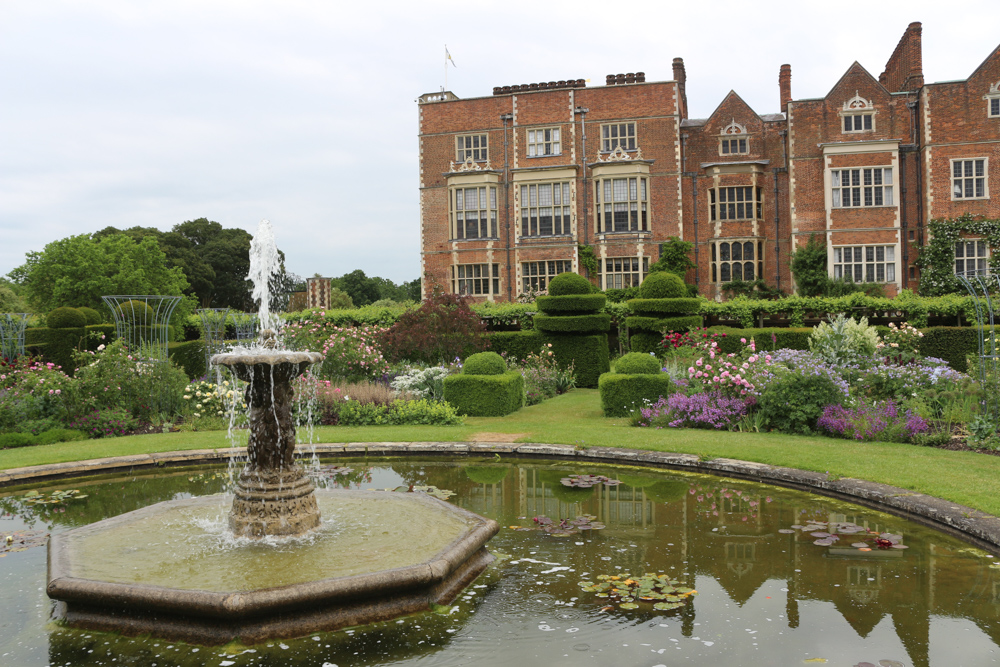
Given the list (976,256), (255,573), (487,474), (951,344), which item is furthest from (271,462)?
(976,256)

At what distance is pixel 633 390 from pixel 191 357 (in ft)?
40.4

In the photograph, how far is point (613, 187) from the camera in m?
27.9

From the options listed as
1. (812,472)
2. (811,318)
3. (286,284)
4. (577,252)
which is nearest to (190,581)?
(812,472)

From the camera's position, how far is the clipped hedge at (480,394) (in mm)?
12898

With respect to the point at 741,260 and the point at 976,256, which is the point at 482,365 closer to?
the point at 741,260

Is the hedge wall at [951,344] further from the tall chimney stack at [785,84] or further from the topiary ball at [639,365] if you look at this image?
the tall chimney stack at [785,84]

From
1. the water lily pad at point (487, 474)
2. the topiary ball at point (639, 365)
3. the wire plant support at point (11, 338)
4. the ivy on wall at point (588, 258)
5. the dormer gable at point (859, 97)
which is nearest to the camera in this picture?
the water lily pad at point (487, 474)

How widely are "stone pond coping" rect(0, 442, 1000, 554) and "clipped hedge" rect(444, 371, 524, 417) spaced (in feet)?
11.1

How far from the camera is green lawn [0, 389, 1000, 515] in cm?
684

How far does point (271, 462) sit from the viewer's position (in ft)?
18.0

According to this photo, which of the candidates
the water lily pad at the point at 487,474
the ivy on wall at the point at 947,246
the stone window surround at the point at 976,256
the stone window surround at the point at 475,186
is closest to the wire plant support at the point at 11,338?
the water lily pad at the point at 487,474

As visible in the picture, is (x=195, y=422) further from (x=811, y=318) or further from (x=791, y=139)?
(x=791, y=139)

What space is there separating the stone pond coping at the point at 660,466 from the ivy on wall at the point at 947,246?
21651 millimetres

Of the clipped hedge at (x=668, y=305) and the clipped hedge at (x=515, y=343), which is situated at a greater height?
the clipped hedge at (x=668, y=305)
